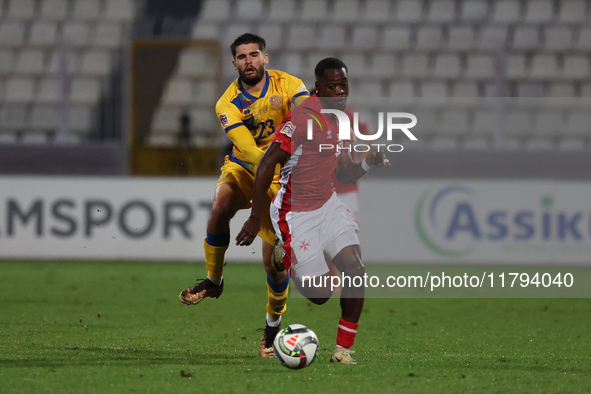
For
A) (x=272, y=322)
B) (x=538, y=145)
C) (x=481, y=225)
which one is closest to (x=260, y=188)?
(x=272, y=322)

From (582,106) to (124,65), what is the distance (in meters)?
5.95

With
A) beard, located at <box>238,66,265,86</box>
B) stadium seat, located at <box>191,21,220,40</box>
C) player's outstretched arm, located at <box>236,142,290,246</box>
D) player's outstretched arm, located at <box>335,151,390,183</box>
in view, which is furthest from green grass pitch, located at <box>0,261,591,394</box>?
stadium seat, located at <box>191,21,220,40</box>

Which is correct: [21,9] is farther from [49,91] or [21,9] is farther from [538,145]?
[538,145]

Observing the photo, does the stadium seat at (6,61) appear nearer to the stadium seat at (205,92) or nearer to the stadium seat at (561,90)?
the stadium seat at (205,92)

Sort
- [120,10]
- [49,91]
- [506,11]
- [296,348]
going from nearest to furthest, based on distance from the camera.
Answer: [296,348], [49,91], [120,10], [506,11]

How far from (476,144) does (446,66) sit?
1.70m

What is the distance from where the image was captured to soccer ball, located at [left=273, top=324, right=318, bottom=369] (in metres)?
4.05

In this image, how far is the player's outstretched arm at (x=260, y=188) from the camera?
4055 mm

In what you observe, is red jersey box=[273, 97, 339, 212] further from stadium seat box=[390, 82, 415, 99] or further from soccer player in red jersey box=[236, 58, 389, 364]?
stadium seat box=[390, 82, 415, 99]

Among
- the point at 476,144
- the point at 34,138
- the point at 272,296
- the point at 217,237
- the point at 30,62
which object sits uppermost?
the point at 30,62

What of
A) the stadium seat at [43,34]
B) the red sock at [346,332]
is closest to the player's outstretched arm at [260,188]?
the red sock at [346,332]

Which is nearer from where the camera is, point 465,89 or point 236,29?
point 465,89

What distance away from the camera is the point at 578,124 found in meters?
10.2

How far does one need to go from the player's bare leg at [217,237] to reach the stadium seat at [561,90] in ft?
24.7
